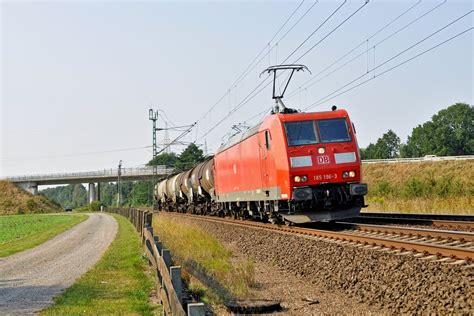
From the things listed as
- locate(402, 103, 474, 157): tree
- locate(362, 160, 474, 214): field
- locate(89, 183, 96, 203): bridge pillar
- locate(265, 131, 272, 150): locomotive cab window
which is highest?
locate(402, 103, 474, 157): tree

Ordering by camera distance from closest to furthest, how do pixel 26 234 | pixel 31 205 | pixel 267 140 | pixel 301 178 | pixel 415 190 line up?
pixel 301 178
pixel 267 140
pixel 415 190
pixel 26 234
pixel 31 205

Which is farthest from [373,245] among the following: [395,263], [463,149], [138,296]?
[463,149]

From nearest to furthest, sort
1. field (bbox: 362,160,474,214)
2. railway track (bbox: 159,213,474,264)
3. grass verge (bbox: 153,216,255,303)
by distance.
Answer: railway track (bbox: 159,213,474,264) → grass verge (bbox: 153,216,255,303) → field (bbox: 362,160,474,214)

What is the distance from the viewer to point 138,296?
10.1 meters

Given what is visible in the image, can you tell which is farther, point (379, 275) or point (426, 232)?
point (426, 232)

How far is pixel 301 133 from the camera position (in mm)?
16844

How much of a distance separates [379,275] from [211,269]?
392 centimetres

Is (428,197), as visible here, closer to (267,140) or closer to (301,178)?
(267,140)

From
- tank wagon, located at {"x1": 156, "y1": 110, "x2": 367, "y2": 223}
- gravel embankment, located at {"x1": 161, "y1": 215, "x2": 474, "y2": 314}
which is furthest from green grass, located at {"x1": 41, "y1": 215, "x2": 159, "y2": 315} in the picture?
tank wagon, located at {"x1": 156, "y1": 110, "x2": 367, "y2": 223}

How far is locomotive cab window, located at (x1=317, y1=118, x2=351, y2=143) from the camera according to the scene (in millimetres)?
16922

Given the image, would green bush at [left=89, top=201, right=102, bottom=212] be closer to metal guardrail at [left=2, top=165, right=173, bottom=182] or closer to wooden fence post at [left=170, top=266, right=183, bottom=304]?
metal guardrail at [left=2, top=165, right=173, bottom=182]

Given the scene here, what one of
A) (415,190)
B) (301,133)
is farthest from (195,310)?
(415,190)

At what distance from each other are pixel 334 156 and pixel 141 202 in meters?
119

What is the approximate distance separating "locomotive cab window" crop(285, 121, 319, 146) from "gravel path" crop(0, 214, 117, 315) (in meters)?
6.40
